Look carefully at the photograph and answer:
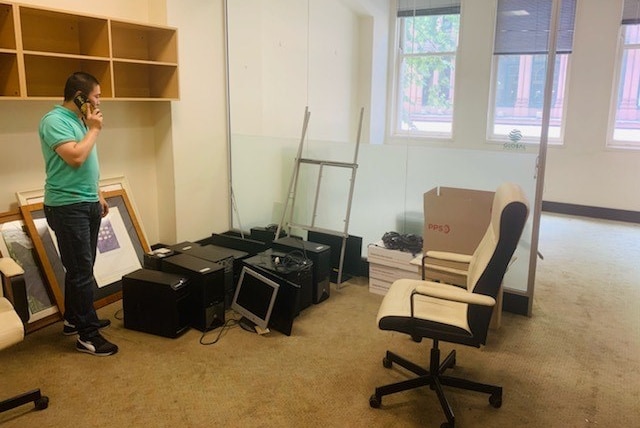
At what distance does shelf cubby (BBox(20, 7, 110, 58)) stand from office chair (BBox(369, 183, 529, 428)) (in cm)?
257

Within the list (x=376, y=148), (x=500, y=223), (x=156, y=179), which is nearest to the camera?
(x=500, y=223)

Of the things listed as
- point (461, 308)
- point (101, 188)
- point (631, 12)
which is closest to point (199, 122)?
point (101, 188)

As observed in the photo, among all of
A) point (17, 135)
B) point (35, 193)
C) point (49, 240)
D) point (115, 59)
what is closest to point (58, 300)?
point (49, 240)

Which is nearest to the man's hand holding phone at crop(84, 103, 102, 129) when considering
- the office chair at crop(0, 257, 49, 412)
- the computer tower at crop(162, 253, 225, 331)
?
the office chair at crop(0, 257, 49, 412)

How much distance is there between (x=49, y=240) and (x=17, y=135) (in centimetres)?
72

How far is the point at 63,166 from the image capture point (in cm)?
273

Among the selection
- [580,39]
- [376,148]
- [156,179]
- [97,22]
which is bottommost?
[156,179]

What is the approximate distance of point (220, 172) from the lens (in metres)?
4.76

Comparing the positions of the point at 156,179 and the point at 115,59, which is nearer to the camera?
the point at 115,59

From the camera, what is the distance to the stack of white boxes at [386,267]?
3781mm

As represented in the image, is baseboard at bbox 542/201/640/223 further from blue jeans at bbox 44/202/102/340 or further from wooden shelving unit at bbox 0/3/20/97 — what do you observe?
wooden shelving unit at bbox 0/3/20/97

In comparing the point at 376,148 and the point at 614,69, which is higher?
the point at 614,69

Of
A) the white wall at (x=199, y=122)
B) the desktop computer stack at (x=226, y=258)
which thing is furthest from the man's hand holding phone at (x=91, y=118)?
the white wall at (x=199, y=122)

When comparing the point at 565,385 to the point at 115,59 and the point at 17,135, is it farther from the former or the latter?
the point at 17,135
